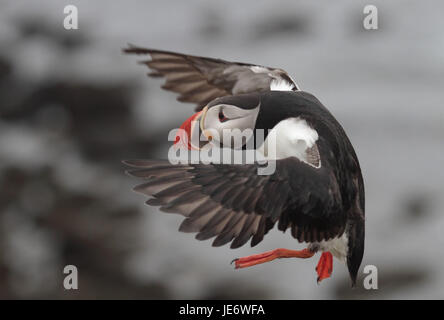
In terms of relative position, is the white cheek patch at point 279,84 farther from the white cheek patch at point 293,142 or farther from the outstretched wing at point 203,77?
A: the white cheek patch at point 293,142

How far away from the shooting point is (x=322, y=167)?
1063 millimetres

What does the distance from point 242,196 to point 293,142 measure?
5.2 inches

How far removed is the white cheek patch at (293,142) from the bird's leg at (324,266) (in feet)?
0.79

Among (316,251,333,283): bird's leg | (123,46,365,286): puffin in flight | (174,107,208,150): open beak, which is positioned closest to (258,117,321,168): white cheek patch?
(123,46,365,286): puffin in flight

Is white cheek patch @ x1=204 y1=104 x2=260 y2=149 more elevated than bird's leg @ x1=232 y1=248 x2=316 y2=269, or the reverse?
white cheek patch @ x1=204 y1=104 x2=260 y2=149

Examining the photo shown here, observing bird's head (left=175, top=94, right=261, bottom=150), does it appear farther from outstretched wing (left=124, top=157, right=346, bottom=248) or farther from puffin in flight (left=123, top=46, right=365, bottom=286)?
outstretched wing (left=124, top=157, right=346, bottom=248)

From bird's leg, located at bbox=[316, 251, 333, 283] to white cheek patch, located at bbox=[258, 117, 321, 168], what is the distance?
240 mm

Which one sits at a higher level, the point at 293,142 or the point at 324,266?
the point at 293,142

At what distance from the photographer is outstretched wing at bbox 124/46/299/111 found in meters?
1.39

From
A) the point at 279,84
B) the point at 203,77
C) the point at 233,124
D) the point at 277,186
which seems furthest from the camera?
the point at 203,77

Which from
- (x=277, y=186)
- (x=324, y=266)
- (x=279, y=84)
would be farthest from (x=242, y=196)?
(x=279, y=84)

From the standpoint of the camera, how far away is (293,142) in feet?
3.48

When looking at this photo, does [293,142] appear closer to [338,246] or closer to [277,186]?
[277,186]
